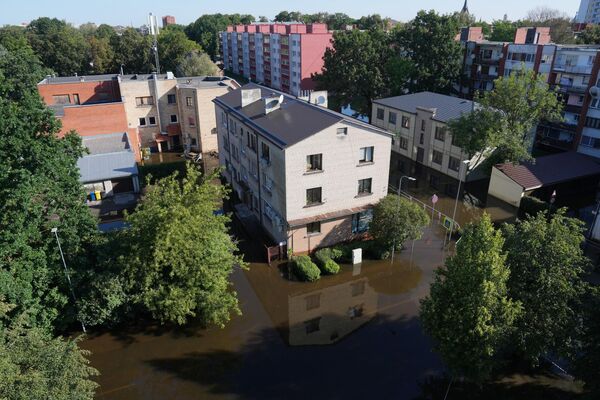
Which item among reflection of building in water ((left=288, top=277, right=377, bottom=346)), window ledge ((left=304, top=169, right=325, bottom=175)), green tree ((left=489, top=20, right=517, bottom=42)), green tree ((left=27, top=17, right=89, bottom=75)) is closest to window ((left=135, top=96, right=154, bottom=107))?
window ledge ((left=304, top=169, right=325, bottom=175))

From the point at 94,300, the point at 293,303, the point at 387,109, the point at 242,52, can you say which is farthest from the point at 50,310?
the point at 242,52

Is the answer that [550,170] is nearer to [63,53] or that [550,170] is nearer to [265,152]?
[265,152]

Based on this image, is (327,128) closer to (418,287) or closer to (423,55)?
(418,287)

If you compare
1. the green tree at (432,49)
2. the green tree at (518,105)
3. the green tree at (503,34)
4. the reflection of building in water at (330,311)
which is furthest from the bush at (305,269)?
the green tree at (503,34)

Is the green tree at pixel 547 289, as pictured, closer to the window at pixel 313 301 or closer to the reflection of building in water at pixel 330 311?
the reflection of building in water at pixel 330 311

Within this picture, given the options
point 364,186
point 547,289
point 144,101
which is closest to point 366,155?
point 364,186

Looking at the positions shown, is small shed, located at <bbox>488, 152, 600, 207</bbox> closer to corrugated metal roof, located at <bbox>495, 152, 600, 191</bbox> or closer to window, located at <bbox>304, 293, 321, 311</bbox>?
corrugated metal roof, located at <bbox>495, 152, 600, 191</bbox>
